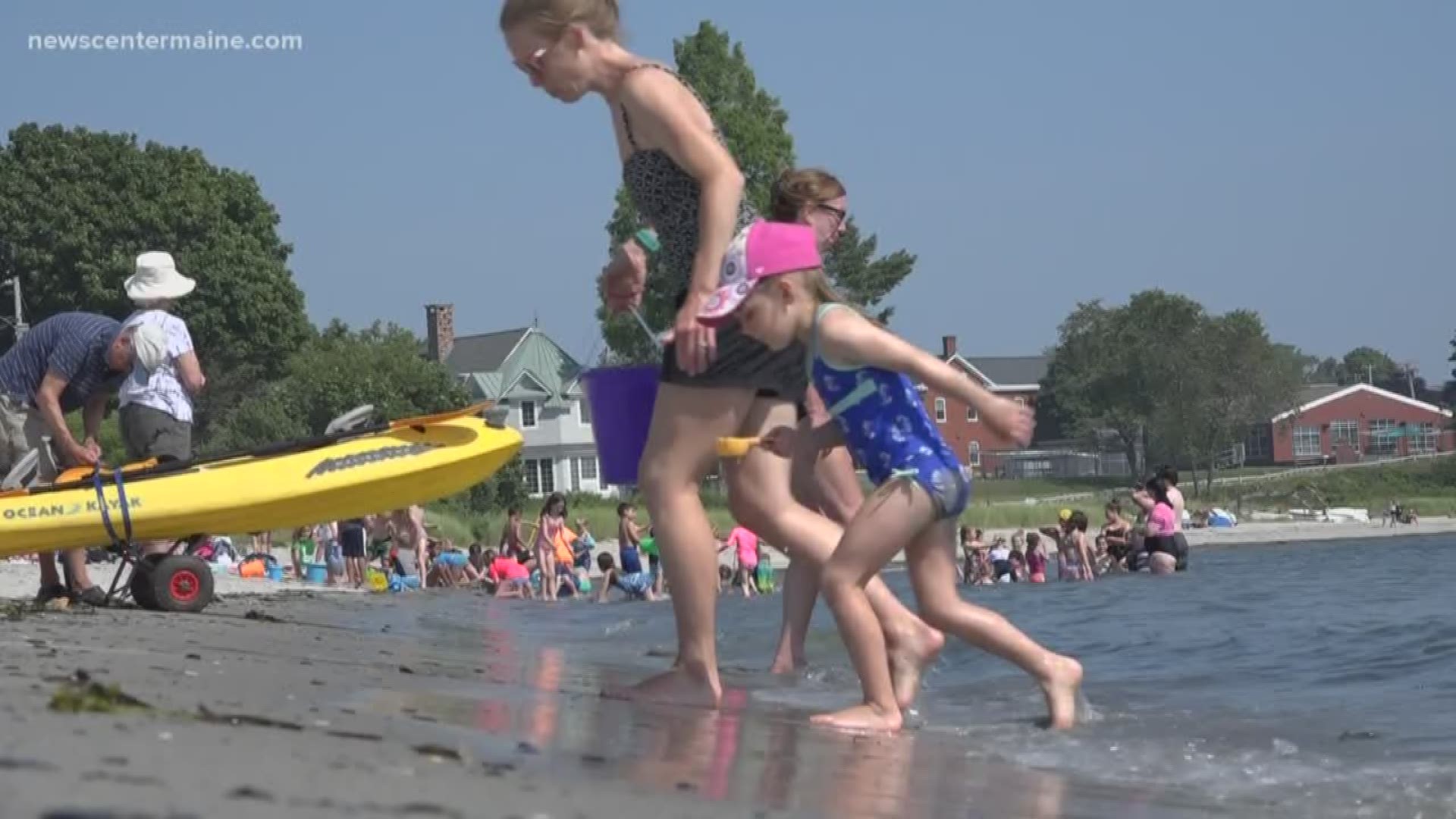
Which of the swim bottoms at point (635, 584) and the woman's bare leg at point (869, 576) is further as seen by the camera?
the swim bottoms at point (635, 584)

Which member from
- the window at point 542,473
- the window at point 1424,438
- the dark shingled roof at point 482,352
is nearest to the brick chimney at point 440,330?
the dark shingled roof at point 482,352

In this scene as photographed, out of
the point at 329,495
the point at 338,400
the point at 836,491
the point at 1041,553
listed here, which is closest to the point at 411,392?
the point at 338,400

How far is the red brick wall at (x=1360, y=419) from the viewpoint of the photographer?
113 m

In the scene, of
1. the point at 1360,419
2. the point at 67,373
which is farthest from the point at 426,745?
the point at 1360,419

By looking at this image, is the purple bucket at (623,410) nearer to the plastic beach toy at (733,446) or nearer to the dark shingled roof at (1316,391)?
the plastic beach toy at (733,446)

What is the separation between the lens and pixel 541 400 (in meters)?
92.9

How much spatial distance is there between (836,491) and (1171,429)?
87681 mm

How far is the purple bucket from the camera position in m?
6.04

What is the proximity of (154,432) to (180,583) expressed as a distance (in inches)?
30.2

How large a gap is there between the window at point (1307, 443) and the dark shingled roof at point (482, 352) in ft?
142

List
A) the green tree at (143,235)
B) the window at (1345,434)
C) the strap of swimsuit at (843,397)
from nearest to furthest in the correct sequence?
the strap of swimsuit at (843,397) < the green tree at (143,235) < the window at (1345,434)

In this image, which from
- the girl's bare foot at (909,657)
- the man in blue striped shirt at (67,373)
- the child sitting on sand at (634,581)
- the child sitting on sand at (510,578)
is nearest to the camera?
the girl's bare foot at (909,657)

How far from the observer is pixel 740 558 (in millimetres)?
24453

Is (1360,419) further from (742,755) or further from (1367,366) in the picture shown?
(742,755)
